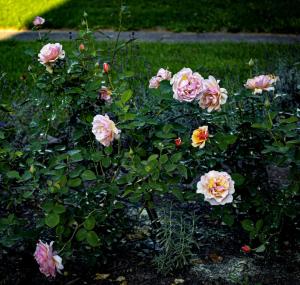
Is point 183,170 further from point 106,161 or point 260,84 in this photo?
point 260,84

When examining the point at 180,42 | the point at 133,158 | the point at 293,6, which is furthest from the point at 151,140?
the point at 293,6

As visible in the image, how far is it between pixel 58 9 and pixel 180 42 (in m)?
2.76

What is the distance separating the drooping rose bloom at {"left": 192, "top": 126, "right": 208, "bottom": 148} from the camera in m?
2.55

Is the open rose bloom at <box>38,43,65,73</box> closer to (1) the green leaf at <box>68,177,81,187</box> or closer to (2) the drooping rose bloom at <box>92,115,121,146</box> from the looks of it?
(2) the drooping rose bloom at <box>92,115,121,146</box>

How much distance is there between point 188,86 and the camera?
2.57 metres

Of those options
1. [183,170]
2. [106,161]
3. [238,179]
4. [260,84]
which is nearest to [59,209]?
[106,161]

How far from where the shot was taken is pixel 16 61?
6.85 metres

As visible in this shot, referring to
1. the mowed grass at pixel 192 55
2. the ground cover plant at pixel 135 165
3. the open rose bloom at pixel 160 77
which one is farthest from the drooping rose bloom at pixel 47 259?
the mowed grass at pixel 192 55

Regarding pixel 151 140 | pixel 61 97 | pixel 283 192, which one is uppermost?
pixel 61 97

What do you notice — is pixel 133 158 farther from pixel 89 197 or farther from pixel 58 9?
pixel 58 9

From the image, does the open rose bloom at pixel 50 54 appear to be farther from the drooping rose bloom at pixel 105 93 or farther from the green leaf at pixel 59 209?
the green leaf at pixel 59 209

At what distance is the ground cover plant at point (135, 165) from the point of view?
2.52 m

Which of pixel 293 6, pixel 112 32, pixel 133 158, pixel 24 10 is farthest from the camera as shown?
pixel 24 10

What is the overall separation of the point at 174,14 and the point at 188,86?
6727mm
